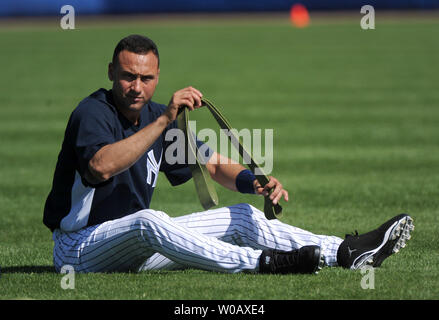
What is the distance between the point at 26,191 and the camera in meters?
10.2

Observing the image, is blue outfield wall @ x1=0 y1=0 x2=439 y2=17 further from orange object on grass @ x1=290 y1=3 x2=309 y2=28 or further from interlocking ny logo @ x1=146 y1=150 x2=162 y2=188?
interlocking ny logo @ x1=146 y1=150 x2=162 y2=188

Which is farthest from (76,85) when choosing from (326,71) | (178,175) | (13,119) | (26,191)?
(178,175)

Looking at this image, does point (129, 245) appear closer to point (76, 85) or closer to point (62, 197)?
point (62, 197)

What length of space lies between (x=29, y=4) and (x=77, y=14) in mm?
2766

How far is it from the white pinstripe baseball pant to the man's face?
2.69 feet

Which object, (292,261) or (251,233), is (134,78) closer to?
(251,233)

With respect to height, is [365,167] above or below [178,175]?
below

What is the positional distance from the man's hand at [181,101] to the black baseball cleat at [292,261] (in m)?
1.16

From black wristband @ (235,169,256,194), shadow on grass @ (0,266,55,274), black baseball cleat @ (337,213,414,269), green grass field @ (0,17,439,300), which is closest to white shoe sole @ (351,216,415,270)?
black baseball cleat @ (337,213,414,269)

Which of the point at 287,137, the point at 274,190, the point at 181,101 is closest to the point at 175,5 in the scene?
the point at 287,137

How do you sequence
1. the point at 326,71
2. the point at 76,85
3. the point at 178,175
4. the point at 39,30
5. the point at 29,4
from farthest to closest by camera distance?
1. the point at 29,4
2. the point at 39,30
3. the point at 326,71
4. the point at 76,85
5. the point at 178,175

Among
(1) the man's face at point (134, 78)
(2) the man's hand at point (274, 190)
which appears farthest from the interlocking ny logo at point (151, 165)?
(2) the man's hand at point (274, 190)

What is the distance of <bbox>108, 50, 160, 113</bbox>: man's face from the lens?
5785 millimetres

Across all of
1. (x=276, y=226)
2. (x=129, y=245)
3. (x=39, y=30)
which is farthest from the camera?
(x=39, y=30)
